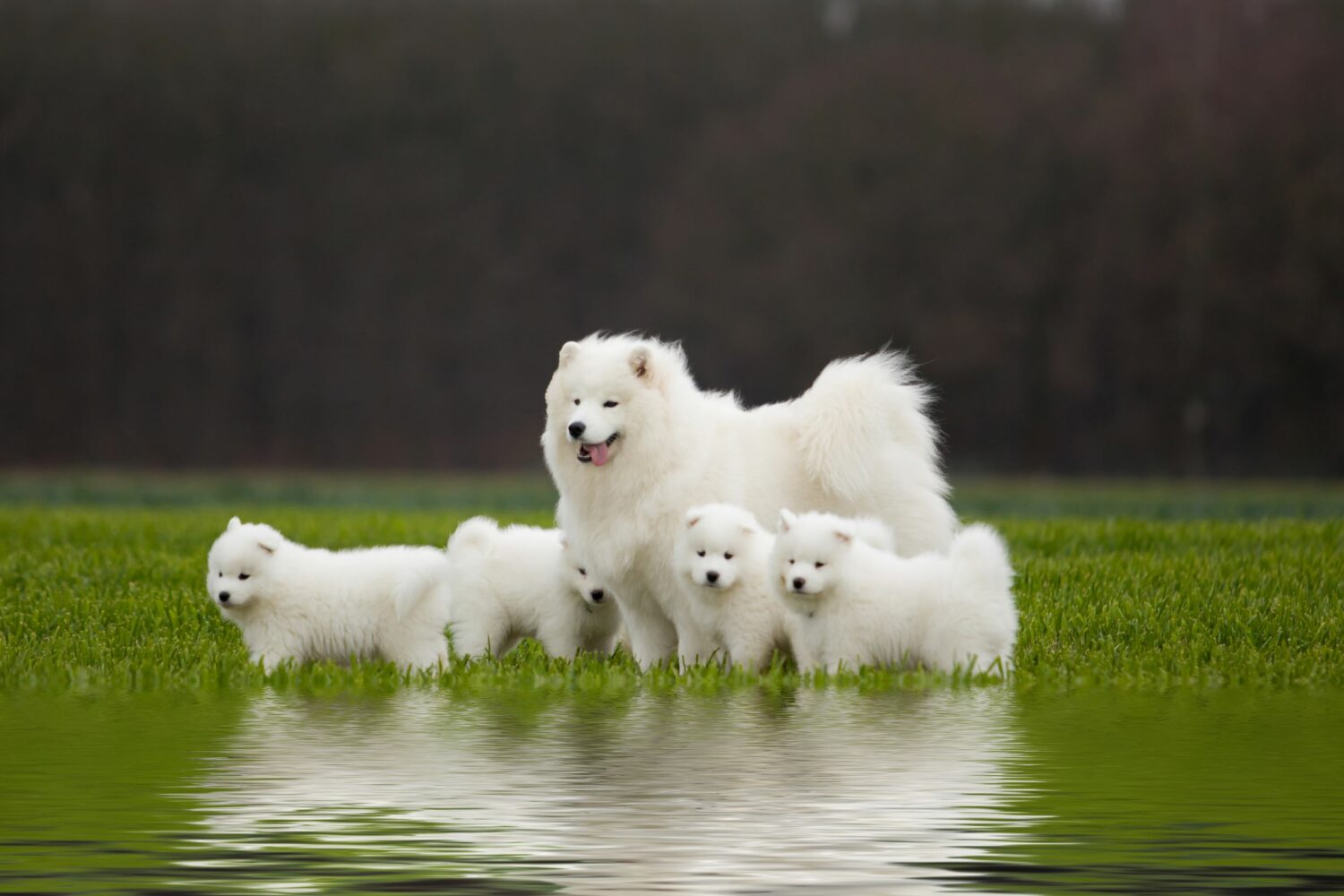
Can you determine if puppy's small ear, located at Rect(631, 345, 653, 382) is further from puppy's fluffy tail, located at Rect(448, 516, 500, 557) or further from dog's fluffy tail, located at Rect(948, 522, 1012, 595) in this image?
dog's fluffy tail, located at Rect(948, 522, 1012, 595)

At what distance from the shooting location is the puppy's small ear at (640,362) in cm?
810

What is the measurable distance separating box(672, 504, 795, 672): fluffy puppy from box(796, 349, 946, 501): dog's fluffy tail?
0.87 metres

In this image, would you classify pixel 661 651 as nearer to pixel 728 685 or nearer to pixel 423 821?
pixel 728 685

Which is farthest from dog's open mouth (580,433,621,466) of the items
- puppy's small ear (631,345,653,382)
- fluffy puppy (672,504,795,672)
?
fluffy puppy (672,504,795,672)

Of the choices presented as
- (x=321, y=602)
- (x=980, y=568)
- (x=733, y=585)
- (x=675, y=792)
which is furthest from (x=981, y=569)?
(x=321, y=602)

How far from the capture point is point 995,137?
3650 centimetres

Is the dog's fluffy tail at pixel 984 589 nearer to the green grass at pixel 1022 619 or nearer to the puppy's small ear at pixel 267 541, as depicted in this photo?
the green grass at pixel 1022 619

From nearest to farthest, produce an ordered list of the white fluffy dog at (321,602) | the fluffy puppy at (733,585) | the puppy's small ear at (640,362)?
the fluffy puppy at (733,585)
the white fluffy dog at (321,602)
the puppy's small ear at (640,362)

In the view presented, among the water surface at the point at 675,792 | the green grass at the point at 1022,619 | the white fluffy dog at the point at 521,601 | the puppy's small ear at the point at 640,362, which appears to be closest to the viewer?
the water surface at the point at 675,792

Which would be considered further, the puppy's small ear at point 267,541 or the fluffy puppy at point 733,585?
the puppy's small ear at point 267,541

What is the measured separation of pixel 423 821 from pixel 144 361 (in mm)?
35207

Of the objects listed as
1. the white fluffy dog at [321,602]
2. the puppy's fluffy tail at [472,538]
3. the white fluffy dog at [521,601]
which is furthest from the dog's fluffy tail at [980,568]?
the puppy's fluffy tail at [472,538]

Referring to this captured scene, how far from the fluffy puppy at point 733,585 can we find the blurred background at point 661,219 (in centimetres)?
2743

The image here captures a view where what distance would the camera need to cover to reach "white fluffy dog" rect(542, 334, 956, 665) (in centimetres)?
814
